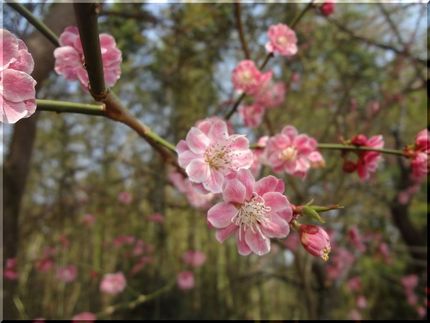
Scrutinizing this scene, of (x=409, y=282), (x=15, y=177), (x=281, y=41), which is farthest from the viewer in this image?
(x=409, y=282)

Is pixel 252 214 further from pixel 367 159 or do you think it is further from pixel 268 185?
pixel 367 159

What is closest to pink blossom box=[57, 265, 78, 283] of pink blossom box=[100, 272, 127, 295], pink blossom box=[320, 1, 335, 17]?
pink blossom box=[100, 272, 127, 295]

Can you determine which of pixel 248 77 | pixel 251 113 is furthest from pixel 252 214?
pixel 251 113

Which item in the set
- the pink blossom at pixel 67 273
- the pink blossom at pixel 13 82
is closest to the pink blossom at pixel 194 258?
the pink blossom at pixel 67 273

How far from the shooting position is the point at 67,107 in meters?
0.82

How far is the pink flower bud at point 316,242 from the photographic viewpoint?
85 centimetres

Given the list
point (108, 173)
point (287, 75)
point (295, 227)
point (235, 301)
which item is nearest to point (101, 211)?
point (108, 173)

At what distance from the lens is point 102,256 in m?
5.63

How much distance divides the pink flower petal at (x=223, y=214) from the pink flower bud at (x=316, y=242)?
160 mm

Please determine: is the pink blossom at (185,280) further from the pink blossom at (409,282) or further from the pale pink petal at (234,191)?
the pale pink petal at (234,191)

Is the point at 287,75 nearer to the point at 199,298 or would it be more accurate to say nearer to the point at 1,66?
the point at 199,298

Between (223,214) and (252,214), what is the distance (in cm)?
7

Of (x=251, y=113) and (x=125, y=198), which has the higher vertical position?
(x=125, y=198)

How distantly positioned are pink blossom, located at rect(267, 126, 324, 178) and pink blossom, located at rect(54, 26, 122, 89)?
538mm
